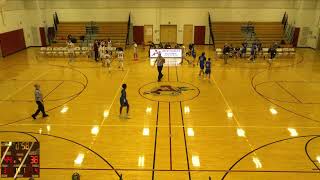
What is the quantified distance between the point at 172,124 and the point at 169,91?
14.1ft

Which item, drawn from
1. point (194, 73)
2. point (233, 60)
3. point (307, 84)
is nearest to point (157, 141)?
point (194, 73)

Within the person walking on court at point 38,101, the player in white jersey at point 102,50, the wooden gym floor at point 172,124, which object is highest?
the player in white jersey at point 102,50

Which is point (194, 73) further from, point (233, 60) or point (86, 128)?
point (86, 128)

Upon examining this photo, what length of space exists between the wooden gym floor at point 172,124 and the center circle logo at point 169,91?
0.06 meters

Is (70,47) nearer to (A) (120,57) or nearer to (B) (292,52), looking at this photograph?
(A) (120,57)

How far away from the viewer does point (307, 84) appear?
17453mm

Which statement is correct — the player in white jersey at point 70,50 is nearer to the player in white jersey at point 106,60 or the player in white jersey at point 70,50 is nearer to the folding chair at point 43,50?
the folding chair at point 43,50

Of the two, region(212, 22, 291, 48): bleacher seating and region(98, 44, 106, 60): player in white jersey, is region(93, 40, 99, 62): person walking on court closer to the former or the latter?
region(98, 44, 106, 60): player in white jersey

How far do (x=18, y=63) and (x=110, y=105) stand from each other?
1318 cm

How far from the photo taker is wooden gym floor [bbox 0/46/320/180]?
8.84 metres

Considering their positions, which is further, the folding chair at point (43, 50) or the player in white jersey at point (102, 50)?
the folding chair at point (43, 50)
